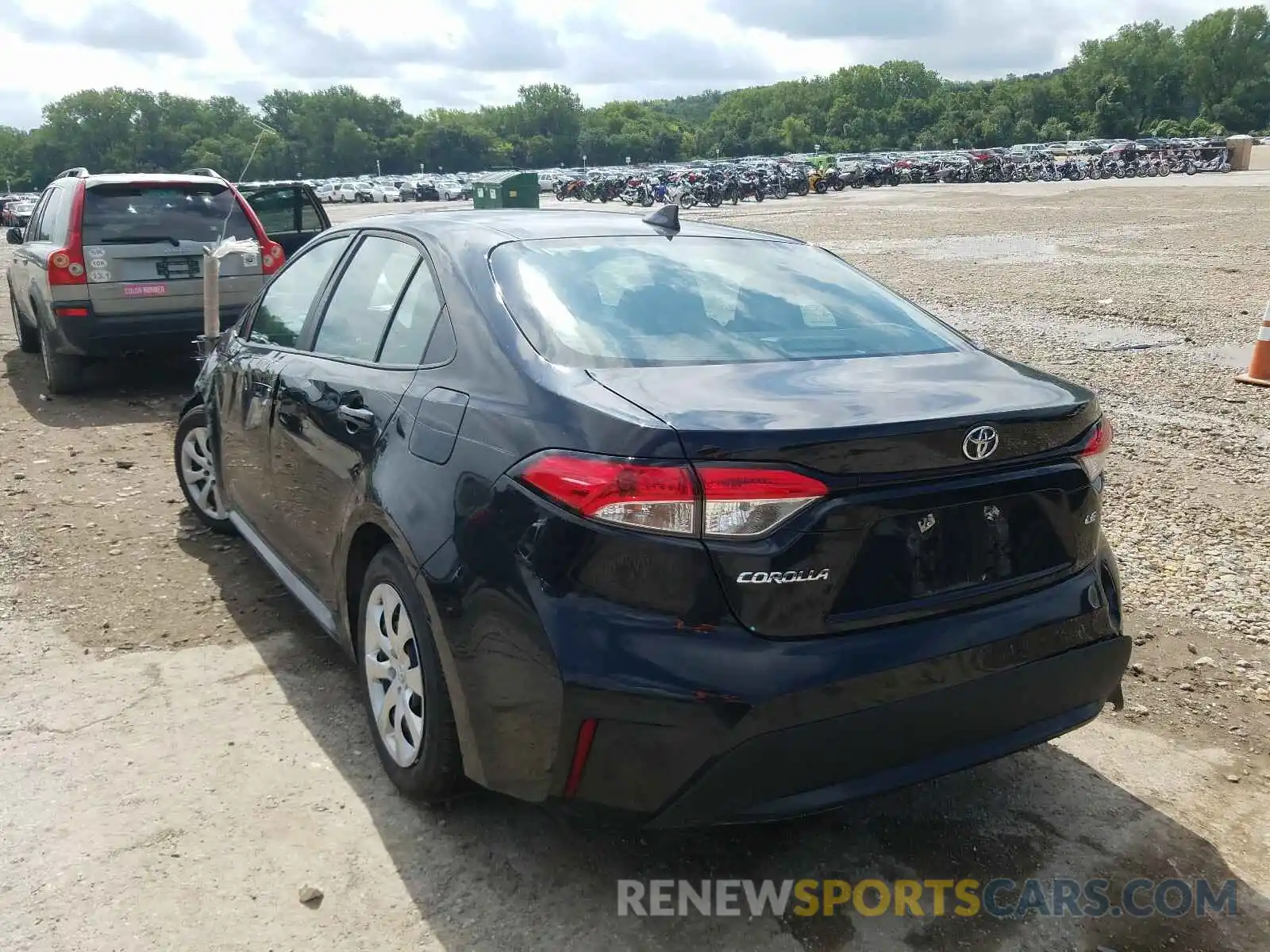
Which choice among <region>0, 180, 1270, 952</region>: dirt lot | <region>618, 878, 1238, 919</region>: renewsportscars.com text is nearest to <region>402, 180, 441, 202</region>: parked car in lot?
<region>0, 180, 1270, 952</region>: dirt lot

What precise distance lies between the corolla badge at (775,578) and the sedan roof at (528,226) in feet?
4.78

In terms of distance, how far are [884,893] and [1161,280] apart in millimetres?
13956

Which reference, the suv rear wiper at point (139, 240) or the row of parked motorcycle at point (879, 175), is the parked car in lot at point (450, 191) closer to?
the row of parked motorcycle at point (879, 175)

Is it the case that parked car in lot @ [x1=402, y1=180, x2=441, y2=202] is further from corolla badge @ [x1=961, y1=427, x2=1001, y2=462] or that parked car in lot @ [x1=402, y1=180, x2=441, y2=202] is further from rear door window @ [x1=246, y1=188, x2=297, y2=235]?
corolla badge @ [x1=961, y1=427, x2=1001, y2=462]

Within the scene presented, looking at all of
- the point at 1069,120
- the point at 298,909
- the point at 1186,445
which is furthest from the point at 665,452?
the point at 1069,120

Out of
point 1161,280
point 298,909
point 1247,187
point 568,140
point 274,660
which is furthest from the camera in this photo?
point 568,140

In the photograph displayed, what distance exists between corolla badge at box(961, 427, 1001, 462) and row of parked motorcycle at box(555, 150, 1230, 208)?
43752 mm

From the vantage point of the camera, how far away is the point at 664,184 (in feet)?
154

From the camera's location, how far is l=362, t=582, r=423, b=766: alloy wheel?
292 centimetres

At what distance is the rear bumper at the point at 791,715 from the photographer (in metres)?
2.24

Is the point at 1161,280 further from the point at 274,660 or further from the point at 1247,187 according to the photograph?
the point at 1247,187

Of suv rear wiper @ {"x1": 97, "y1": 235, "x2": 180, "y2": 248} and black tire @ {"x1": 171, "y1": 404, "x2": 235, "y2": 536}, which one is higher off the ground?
suv rear wiper @ {"x1": 97, "y1": 235, "x2": 180, "y2": 248}

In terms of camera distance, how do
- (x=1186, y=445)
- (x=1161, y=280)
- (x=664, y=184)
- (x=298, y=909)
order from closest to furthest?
1. (x=298, y=909)
2. (x=1186, y=445)
3. (x=1161, y=280)
4. (x=664, y=184)

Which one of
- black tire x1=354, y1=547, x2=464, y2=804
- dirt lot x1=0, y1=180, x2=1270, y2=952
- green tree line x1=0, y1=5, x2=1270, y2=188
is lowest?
dirt lot x1=0, y1=180, x2=1270, y2=952
